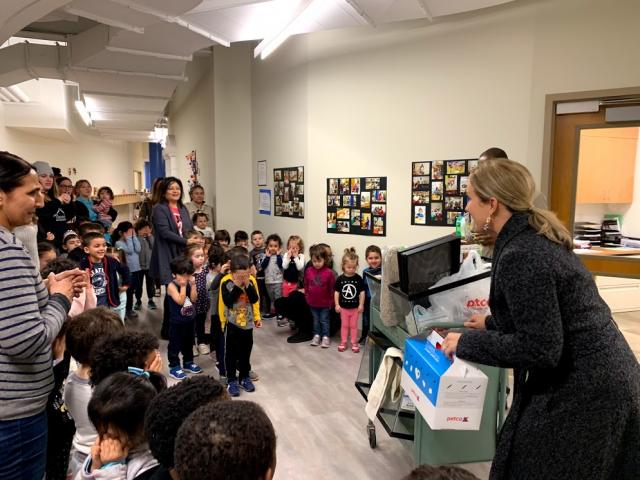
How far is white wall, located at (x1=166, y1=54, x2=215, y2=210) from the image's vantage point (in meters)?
7.25

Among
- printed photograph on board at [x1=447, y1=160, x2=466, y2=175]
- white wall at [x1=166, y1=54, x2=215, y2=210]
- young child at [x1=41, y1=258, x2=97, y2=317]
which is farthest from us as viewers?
white wall at [x1=166, y1=54, x2=215, y2=210]

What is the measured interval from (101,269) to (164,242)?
2.31 feet

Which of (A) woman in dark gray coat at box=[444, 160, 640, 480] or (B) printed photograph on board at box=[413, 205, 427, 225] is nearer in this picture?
(A) woman in dark gray coat at box=[444, 160, 640, 480]

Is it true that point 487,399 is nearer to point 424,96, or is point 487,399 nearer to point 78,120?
point 424,96

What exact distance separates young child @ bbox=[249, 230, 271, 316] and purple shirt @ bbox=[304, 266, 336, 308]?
893 millimetres

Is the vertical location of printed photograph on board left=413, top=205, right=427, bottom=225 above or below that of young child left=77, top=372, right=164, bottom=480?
above

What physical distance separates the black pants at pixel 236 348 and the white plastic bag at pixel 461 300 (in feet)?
5.95

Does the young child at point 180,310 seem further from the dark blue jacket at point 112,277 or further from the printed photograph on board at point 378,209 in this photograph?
the printed photograph on board at point 378,209

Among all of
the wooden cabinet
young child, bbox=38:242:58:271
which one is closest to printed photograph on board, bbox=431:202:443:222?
the wooden cabinet

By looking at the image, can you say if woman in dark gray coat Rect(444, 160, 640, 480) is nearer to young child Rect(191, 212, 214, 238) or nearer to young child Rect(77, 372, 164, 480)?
young child Rect(77, 372, 164, 480)

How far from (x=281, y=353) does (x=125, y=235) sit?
2.62 meters

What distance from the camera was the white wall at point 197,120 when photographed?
23.8ft

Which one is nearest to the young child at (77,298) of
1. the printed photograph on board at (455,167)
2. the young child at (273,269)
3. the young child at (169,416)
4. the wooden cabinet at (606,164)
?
the young child at (169,416)

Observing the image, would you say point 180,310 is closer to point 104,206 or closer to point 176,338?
point 176,338
